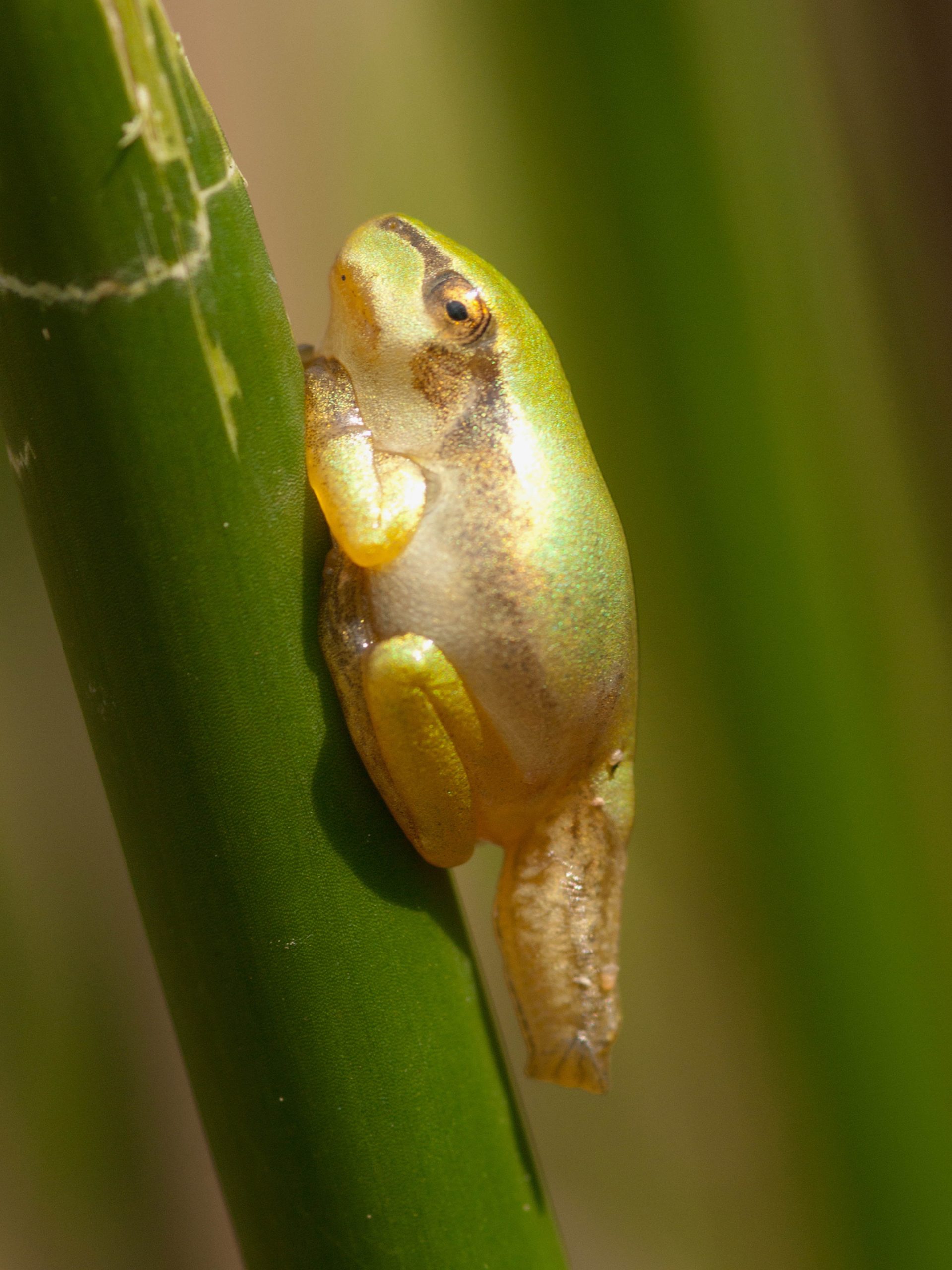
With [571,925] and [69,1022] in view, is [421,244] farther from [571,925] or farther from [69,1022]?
[69,1022]

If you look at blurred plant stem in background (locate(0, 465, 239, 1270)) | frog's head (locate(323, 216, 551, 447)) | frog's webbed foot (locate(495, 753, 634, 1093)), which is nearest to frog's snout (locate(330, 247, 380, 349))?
frog's head (locate(323, 216, 551, 447))

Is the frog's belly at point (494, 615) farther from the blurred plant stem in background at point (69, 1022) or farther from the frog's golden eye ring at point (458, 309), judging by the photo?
the blurred plant stem in background at point (69, 1022)

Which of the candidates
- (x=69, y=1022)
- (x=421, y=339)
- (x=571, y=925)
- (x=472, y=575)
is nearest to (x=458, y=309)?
(x=421, y=339)

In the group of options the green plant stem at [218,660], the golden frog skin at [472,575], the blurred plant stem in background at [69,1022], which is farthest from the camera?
the blurred plant stem in background at [69,1022]

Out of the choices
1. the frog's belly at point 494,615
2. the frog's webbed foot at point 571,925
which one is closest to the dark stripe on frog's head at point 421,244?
the frog's belly at point 494,615

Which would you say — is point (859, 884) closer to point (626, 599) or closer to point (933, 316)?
point (626, 599)
